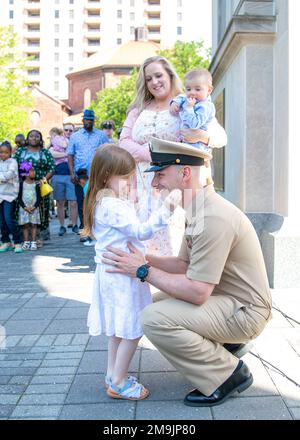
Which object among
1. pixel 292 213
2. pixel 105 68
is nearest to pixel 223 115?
pixel 292 213

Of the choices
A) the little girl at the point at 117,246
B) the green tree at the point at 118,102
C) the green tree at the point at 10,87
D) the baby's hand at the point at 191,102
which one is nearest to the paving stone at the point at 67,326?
the little girl at the point at 117,246

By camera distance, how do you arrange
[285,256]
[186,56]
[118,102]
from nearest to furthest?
[285,256] < [186,56] < [118,102]

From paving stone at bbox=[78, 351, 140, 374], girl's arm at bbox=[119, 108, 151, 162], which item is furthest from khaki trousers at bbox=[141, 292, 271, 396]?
girl's arm at bbox=[119, 108, 151, 162]

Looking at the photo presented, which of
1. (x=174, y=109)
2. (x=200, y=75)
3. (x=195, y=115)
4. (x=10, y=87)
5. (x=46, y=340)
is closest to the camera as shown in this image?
(x=46, y=340)

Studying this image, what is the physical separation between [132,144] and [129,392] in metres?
2.42

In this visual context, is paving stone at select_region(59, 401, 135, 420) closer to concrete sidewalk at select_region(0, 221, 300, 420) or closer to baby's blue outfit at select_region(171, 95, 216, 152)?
concrete sidewalk at select_region(0, 221, 300, 420)

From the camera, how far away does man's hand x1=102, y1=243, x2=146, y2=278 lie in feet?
11.1

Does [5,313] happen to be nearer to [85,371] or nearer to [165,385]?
[85,371]

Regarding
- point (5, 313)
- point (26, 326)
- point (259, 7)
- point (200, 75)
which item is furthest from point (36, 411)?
point (259, 7)

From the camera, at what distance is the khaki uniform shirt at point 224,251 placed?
321cm

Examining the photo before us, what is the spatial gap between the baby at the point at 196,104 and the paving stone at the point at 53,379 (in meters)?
2.05

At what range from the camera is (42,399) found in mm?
3504

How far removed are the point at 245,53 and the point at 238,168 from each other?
1.40 metres

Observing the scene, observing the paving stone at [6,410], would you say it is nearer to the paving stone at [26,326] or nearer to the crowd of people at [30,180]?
the paving stone at [26,326]
